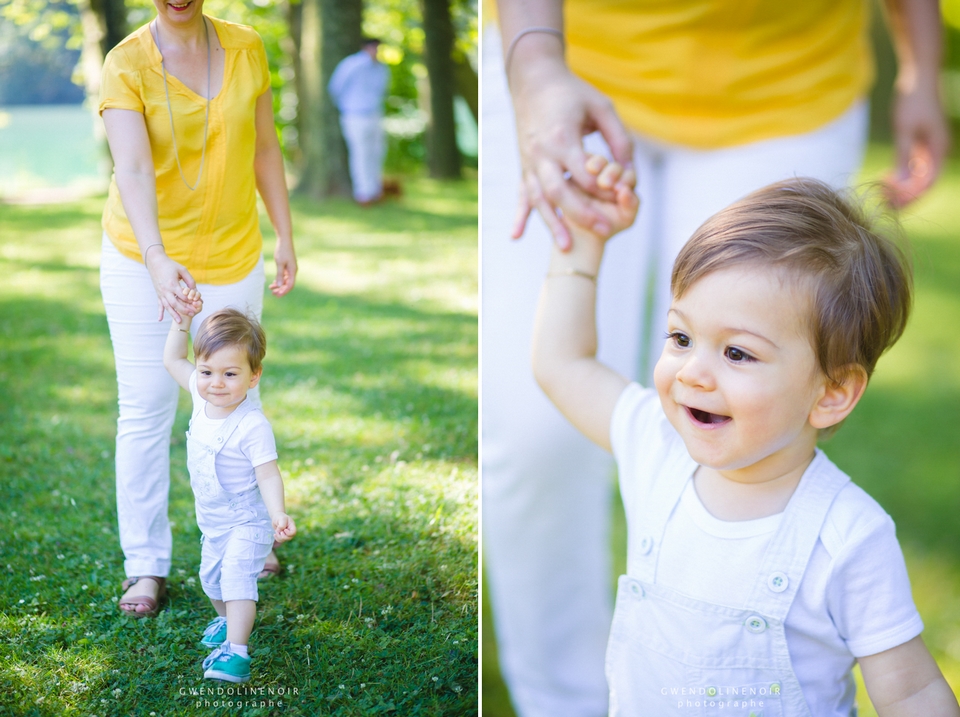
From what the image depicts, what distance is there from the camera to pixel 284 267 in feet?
→ 6.12

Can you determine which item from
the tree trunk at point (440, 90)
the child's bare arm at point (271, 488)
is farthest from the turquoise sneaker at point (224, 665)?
the tree trunk at point (440, 90)

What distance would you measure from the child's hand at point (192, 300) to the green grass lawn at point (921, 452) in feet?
3.73

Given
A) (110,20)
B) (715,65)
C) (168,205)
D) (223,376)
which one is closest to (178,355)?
(223,376)

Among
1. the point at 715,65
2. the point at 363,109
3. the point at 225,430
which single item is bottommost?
the point at 225,430

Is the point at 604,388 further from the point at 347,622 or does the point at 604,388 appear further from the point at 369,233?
the point at 369,233

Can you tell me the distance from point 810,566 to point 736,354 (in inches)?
13.6

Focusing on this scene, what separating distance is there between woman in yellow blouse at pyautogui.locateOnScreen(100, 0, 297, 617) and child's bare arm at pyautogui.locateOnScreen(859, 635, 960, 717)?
1.22 m

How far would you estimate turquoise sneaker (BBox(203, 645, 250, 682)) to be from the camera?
1.76 meters

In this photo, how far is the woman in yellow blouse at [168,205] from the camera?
5.22 feet

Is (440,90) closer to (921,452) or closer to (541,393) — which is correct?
(541,393)

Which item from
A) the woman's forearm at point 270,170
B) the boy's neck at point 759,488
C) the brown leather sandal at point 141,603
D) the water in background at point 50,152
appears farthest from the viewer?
the water in background at point 50,152

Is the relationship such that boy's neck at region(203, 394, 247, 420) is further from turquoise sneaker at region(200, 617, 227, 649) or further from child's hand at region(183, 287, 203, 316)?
turquoise sneaker at region(200, 617, 227, 649)

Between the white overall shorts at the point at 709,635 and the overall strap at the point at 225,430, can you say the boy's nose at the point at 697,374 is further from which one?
the overall strap at the point at 225,430

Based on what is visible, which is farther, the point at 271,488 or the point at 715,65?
the point at 715,65
